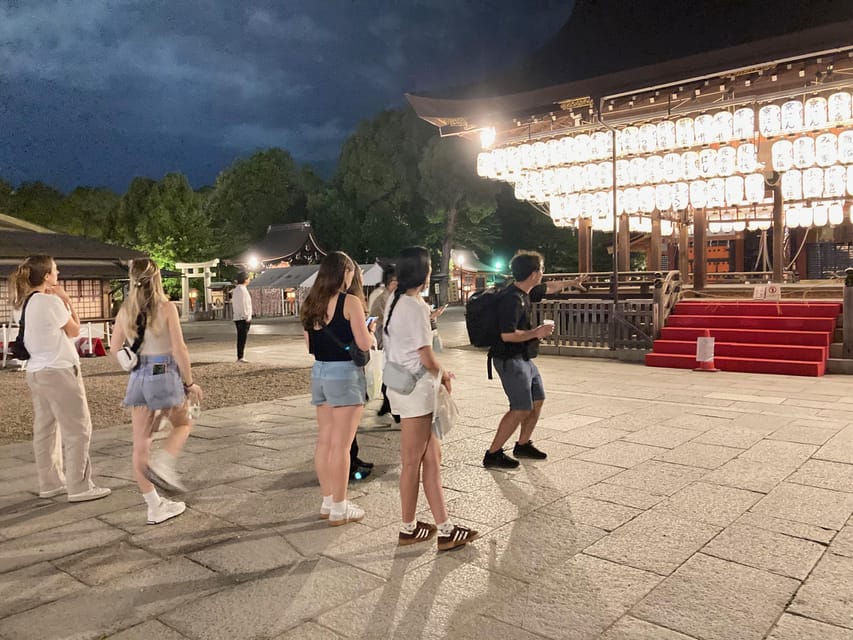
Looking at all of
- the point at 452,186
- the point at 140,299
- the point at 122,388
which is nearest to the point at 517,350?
the point at 140,299

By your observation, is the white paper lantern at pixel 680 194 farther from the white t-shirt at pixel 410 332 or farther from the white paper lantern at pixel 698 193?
the white t-shirt at pixel 410 332

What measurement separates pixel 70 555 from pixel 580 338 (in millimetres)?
12101

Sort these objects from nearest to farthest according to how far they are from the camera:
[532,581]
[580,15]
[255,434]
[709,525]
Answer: [532,581]
[709,525]
[255,434]
[580,15]

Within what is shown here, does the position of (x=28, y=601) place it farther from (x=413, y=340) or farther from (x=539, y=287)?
(x=539, y=287)

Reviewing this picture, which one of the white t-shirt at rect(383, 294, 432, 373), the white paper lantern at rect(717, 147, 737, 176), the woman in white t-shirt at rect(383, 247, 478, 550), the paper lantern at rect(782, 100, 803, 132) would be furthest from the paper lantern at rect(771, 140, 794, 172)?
the white t-shirt at rect(383, 294, 432, 373)

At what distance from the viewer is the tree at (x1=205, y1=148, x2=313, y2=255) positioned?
4928cm

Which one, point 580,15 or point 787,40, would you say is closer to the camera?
point 787,40

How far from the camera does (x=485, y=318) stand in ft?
16.5

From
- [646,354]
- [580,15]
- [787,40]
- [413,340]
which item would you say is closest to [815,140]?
[787,40]

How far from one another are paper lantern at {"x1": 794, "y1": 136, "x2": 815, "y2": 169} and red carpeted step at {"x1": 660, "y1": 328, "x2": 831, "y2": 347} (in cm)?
438

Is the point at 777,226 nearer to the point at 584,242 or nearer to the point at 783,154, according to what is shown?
the point at 783,154

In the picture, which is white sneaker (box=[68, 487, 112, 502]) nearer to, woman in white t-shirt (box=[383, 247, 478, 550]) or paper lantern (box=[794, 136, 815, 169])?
woman in white t-shirt (box=[383, 247, 478, 550])

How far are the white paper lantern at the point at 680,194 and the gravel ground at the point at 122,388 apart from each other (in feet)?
33.5

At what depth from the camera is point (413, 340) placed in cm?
352
